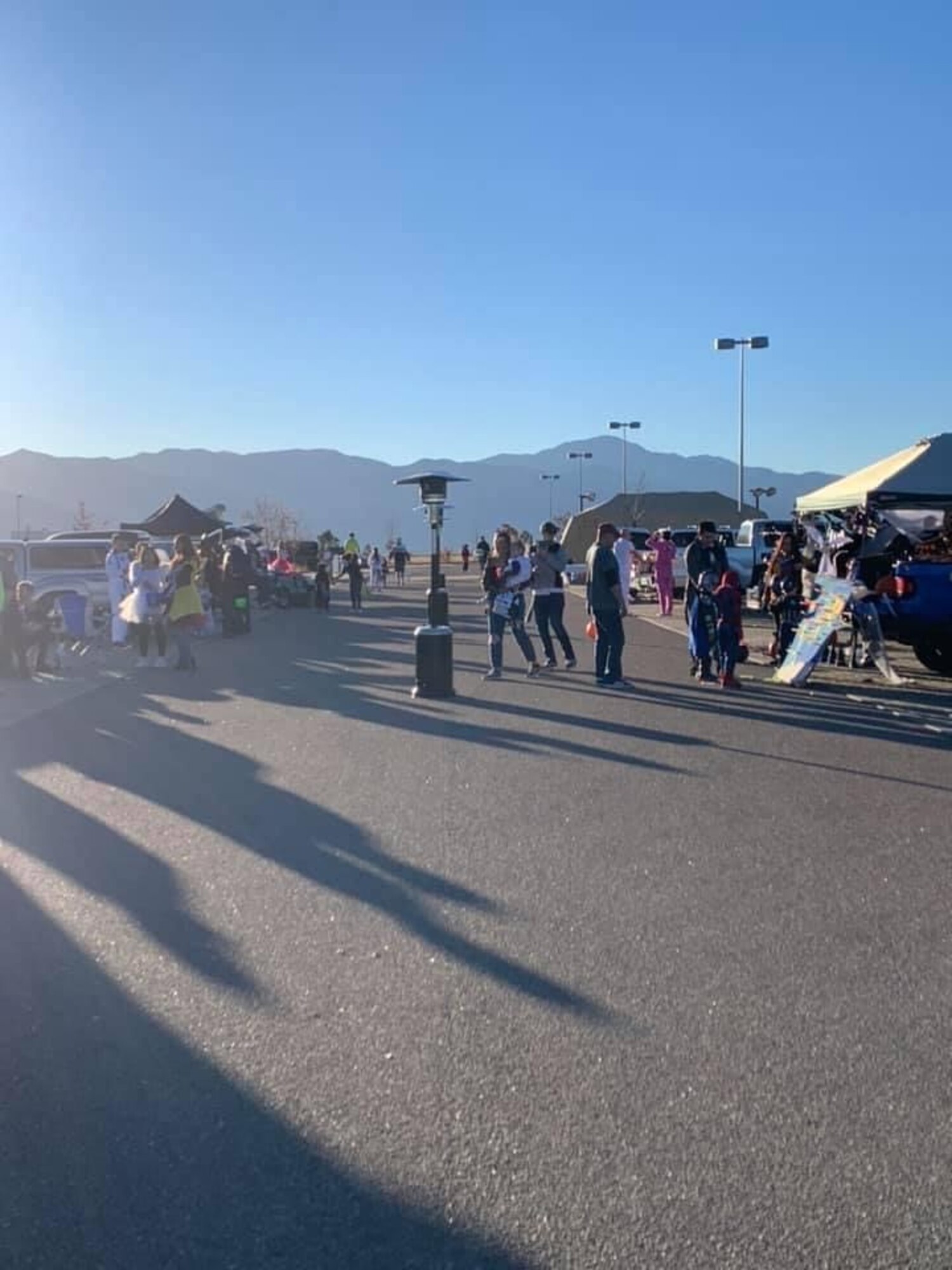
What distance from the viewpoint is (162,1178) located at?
3.45 m

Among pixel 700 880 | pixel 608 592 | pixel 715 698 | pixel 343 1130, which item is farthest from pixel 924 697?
pixel 343 1130

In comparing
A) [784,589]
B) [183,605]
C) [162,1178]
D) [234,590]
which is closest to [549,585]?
[784,589]

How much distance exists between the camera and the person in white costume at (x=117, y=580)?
1831 cm

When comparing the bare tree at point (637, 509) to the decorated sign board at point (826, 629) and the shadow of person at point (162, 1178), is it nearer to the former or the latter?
the decorated sign board at point (826, 629)

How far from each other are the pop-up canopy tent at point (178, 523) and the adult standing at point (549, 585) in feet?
53.4

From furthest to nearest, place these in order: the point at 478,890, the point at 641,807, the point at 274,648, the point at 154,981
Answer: the point at 274,648 → the point at 641,807 → the point at 478,890 → the point at 154,981

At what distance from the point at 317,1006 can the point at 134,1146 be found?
3.58ft

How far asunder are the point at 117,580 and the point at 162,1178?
16.1m

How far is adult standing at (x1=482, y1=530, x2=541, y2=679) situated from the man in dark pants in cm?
86

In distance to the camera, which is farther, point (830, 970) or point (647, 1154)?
point (830, 970)

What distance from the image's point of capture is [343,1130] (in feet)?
12.1

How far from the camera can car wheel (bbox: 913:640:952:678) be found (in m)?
14.2

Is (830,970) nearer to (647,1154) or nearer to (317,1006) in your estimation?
(647,1154)

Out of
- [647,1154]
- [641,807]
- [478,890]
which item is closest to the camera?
[647,1154]
